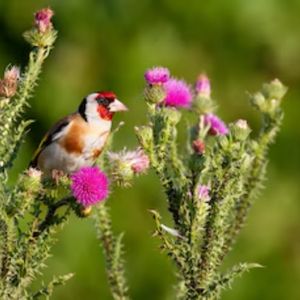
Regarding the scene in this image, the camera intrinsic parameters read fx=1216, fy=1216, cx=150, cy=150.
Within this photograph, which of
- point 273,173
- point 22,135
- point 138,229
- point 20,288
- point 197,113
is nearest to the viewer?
point 20,288

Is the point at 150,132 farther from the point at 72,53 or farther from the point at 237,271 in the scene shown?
the point at 72,53

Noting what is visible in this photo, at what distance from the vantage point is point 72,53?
5352mm

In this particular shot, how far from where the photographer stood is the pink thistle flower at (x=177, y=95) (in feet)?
6.87

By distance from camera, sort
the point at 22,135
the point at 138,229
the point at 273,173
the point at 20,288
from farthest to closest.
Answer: the point at 273,173 → the point at 138,229 → the point at 22,135 → the point at 20,288

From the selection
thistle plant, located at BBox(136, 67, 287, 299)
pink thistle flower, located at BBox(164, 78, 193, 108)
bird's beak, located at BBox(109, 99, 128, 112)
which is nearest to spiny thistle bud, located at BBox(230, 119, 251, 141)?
thistle plant, located at BBox(136, 67, 287, 299)

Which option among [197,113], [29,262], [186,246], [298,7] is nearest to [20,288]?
[29,262]

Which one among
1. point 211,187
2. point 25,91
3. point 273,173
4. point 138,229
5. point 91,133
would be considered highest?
point 273,173

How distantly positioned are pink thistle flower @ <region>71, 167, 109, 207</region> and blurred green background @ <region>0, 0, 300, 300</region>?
291 cm

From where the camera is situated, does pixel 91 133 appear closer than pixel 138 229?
Yes

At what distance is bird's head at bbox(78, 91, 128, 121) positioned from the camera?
2.37 metres

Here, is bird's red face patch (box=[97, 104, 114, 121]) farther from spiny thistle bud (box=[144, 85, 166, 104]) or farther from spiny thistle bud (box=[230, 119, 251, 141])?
spiny thistle bud (box=[230, 119, 251, 141])

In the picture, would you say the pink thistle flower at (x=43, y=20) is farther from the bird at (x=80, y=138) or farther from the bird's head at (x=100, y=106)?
the bird's head at (x=100, y=106)

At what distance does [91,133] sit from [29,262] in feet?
2.00

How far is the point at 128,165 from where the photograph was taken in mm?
1915
